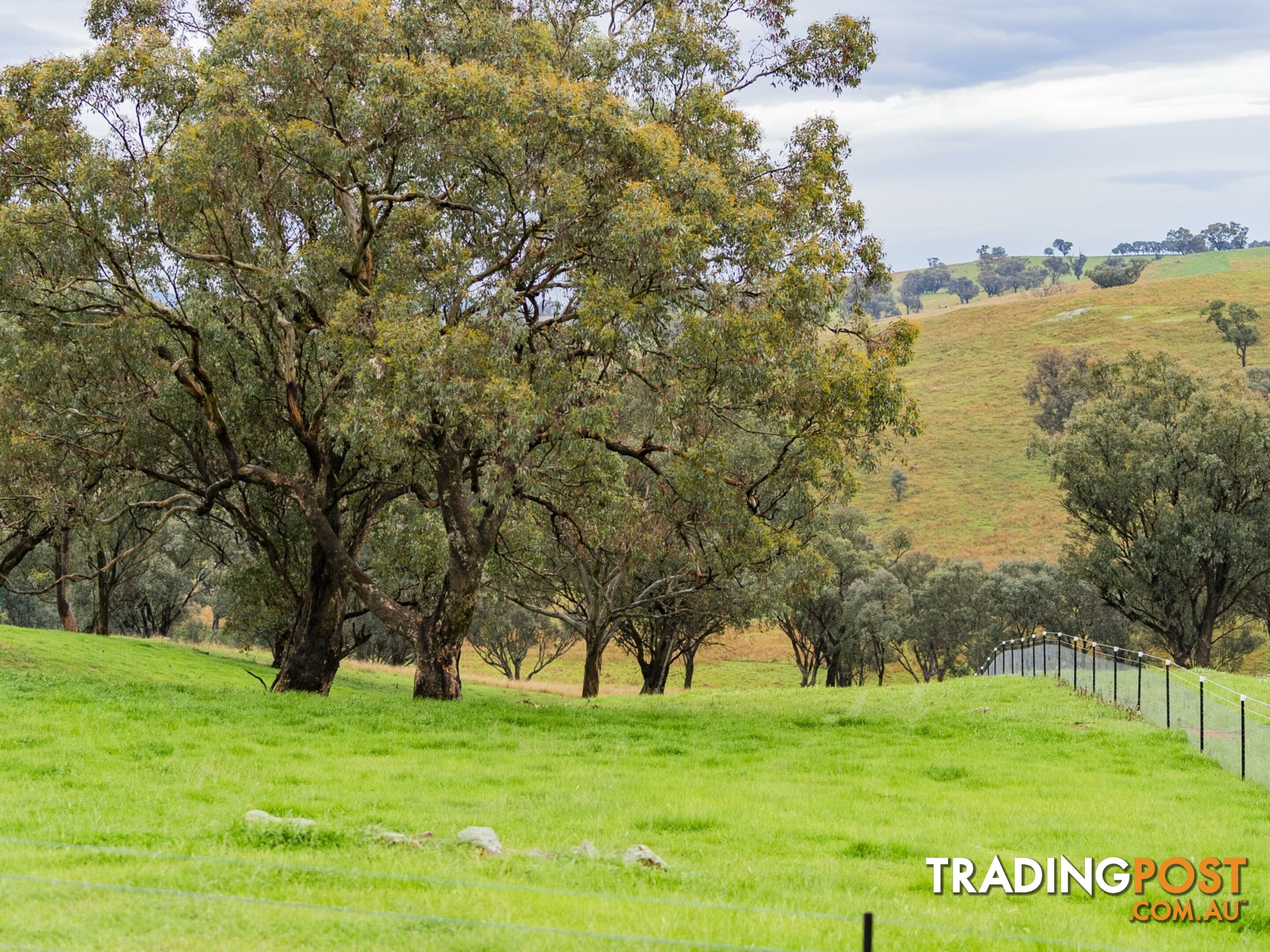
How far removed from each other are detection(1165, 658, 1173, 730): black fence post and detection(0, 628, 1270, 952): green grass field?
32.2 inches

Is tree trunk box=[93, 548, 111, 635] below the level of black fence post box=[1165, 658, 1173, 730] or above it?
below

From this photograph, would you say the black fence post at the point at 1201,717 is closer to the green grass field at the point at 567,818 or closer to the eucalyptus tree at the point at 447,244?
the green grass field at the point at 567,818

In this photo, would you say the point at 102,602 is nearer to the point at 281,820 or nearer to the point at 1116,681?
the point at 1116,681

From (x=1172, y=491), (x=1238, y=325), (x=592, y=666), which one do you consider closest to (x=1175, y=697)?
(x=592, y=666)

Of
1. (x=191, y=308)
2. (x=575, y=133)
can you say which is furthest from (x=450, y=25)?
(x=191, y=308)

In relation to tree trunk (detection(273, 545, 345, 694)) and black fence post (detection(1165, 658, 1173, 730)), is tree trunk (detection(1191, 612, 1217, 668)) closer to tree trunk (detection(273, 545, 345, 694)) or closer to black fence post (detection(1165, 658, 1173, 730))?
black fence post (detection(1165, 658, 1173, 730))

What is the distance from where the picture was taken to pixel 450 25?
23.0m

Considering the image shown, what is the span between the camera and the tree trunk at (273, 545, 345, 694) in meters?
25.8

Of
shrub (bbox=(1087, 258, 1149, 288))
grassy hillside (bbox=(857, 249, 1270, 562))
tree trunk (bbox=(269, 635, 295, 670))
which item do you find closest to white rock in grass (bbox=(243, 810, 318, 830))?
tree trunk (bbox=(269, 635, 295, 670))

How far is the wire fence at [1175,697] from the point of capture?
55.7 ft

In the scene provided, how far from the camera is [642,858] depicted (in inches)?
382

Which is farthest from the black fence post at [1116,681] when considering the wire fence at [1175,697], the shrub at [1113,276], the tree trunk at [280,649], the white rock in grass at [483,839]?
the shrub at [1113,276]

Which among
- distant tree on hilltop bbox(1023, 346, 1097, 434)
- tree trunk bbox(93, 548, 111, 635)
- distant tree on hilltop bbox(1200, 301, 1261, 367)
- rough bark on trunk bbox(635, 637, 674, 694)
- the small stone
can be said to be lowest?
rough bark on trunk bbox(635, 637, 674, 694)

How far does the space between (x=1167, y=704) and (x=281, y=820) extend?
1730 centimetres
